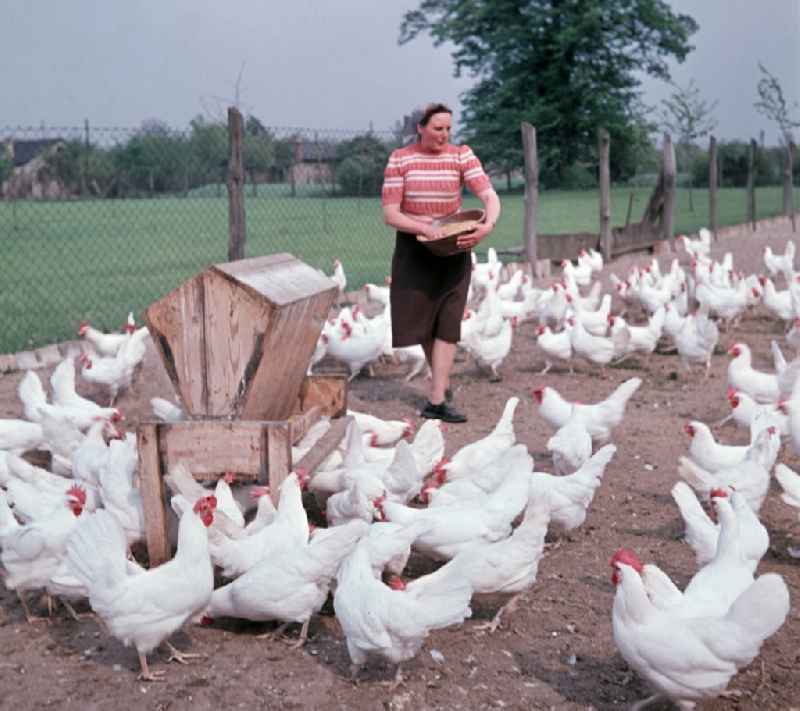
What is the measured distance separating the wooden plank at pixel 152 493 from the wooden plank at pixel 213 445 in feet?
0.14

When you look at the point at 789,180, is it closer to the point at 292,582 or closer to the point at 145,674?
the point at 292,582

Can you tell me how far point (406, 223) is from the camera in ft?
19.8

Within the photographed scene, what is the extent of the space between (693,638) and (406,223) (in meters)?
3.52

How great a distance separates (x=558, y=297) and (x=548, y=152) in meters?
30.4

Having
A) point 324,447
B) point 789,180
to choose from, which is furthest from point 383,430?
point 789,180

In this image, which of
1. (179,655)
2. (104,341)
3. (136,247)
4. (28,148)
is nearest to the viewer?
(179,655)

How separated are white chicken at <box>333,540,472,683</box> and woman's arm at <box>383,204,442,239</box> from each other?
2.89m

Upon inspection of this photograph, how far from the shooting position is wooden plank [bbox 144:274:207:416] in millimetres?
4316

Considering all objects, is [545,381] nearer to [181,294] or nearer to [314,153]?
[181,294]

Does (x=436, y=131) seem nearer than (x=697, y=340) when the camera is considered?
Yes

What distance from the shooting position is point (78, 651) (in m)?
3.71

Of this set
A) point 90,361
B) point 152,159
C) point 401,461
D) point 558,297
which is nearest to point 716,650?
point 401,461

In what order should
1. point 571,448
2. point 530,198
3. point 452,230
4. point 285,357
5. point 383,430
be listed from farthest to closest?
1. point 530,198
2. point 452,230
3. point 383,430
4. point 571,448
5. point 285,357

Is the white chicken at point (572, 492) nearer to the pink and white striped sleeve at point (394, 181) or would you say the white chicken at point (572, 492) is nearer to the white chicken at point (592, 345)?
the pink and white striped sleeve at point (394, 181)
